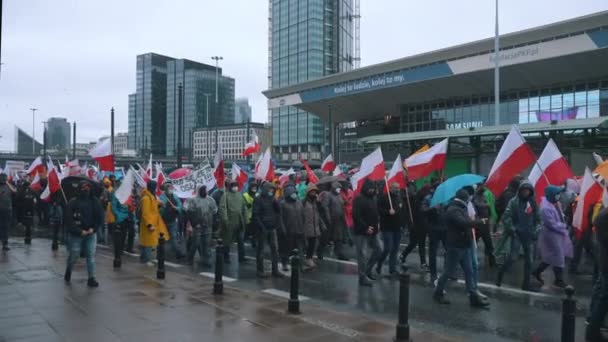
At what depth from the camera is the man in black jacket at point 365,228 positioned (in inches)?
390

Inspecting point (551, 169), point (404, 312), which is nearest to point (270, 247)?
point (404, 312)

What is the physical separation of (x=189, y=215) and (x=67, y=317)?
5.01 m

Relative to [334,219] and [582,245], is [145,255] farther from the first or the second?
[582,245]

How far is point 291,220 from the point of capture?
36.1ft

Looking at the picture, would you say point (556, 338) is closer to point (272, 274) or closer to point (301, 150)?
point (272, 274)

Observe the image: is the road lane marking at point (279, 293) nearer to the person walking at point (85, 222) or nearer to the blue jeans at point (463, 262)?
the blue jeans at point (463, 262)

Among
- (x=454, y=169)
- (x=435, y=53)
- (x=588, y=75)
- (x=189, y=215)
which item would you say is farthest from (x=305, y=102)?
(x=189, y=215)

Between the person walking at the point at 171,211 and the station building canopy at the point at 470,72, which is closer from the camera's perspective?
the person walking at the point at 171,211

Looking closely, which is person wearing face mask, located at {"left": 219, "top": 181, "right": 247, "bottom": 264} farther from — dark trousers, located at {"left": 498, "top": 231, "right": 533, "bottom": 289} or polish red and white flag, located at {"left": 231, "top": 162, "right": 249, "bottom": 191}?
dark trousers, located at {"left": 498, "top": 231, "right": 533, "bottom": 289}

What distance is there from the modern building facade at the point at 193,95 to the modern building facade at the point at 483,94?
1687 centimetres

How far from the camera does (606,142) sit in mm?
29625

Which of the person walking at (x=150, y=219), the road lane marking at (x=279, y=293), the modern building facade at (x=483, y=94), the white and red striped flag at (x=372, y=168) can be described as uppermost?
the modern building facade at (x=483, y=94)

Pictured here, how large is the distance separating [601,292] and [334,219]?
7.32 m

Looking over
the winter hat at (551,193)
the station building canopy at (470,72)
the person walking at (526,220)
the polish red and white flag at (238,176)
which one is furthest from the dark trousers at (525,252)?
the station building canopy at (470,72)
